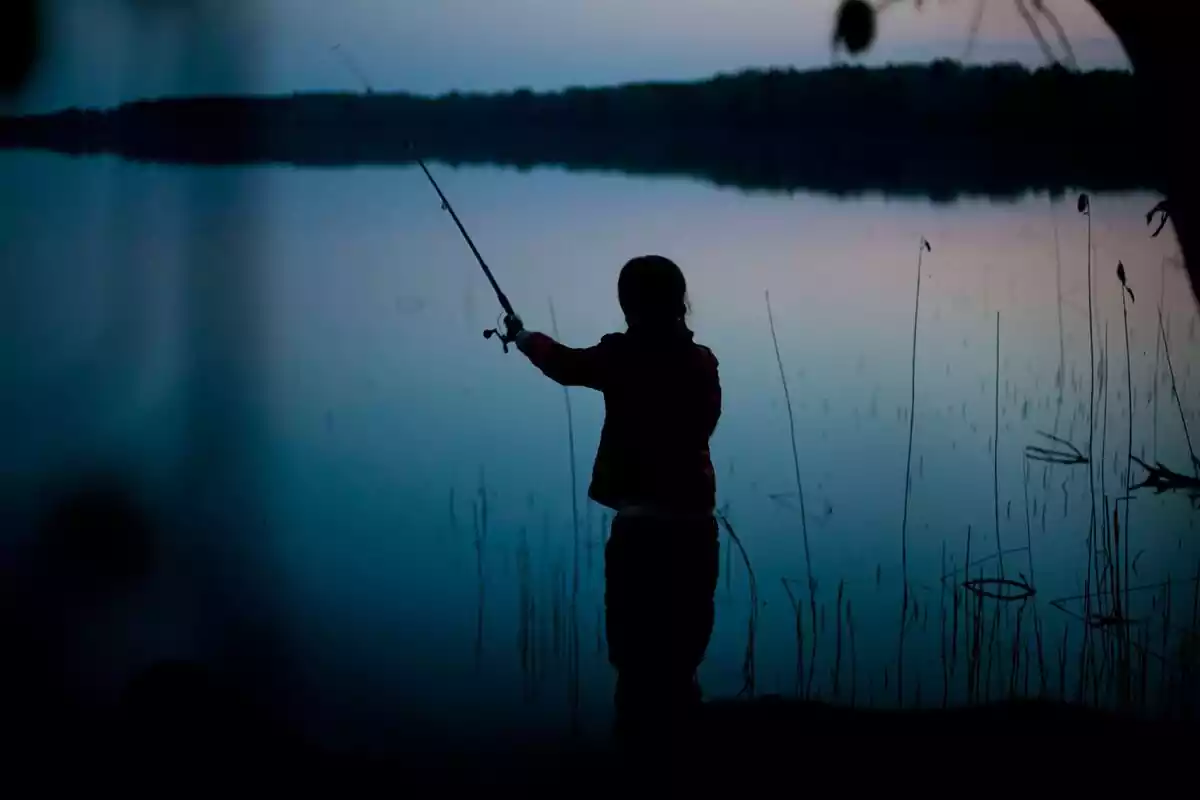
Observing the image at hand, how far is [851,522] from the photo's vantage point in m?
4.08

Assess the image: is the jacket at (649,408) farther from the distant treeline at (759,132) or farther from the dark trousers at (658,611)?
the distant treeline at (759,132)

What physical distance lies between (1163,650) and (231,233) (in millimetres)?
7703

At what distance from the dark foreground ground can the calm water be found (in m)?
0.27

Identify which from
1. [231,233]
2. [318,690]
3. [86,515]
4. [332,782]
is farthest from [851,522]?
[231,233]

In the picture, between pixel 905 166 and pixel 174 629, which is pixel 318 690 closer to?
pixel 174 629

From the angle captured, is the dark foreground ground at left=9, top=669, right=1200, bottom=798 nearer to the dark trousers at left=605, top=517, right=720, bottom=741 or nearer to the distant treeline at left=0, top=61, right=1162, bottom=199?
the dark trousers at left=605, top=517, right=720, bottom=741

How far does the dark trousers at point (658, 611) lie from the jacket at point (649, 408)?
0.17ft

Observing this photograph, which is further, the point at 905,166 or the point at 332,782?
the point at 905,166

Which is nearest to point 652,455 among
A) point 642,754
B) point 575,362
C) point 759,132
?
point 575,362

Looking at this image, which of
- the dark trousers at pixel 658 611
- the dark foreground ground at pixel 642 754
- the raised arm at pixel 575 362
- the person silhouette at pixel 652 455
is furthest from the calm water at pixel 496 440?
the raised arm at pixel 575 362

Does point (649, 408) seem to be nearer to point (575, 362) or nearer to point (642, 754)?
point (575, 362)

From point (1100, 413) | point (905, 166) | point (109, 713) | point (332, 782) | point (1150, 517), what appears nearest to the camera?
point (332, 782)

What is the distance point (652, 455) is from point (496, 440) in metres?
2.84

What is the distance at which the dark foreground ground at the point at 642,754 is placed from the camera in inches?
86.8
